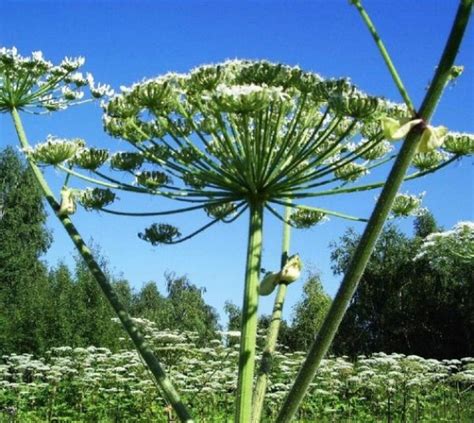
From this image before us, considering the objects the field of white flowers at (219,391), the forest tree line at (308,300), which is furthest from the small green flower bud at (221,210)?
the forest tree line at (308,300)

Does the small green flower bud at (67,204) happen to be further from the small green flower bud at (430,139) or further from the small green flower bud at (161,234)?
the small green flower bud at (430,139)

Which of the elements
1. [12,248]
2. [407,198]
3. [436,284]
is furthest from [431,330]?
[407,198]

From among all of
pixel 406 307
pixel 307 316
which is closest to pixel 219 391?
pixel 307 316

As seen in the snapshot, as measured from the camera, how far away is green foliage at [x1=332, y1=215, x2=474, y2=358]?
42.0 m

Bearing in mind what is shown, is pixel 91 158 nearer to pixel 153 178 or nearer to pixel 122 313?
pixel 153 178

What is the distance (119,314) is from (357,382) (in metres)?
11.8

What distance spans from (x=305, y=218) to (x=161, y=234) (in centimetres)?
57

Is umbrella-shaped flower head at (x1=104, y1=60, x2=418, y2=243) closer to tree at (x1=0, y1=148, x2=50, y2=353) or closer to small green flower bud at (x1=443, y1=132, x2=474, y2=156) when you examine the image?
small green flower bud at (x1=443, y1=132, x2=474, y2=156)

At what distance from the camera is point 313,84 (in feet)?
7.95

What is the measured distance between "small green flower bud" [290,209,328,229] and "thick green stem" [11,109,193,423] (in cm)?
99

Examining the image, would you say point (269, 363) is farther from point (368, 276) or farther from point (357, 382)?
point (368, 276)

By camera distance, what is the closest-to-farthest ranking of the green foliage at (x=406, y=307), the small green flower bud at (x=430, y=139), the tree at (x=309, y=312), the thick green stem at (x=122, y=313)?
the small green flower bud at (x=430, y=139)
the thick green stem at (x=122, y=313)
the tree at (x=309, y=312)
the green foliage at (x=406, y=307)

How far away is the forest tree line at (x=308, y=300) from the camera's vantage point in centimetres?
3256

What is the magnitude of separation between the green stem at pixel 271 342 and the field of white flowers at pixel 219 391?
29.0 feet
